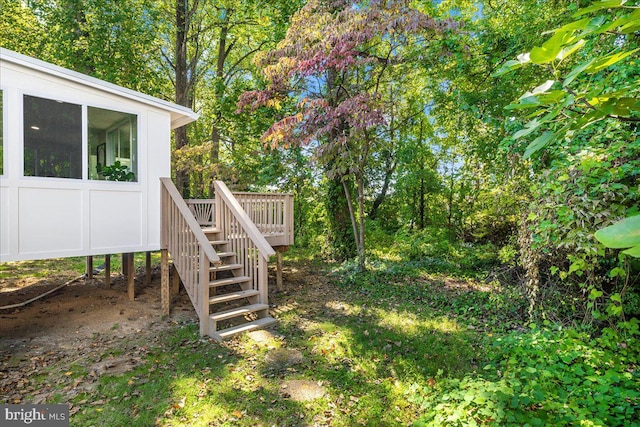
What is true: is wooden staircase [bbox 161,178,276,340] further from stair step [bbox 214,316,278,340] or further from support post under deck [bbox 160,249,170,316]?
support post under deck [bbox 160,249,170,316]

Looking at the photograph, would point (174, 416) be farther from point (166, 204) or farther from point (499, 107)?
point (499, 107)

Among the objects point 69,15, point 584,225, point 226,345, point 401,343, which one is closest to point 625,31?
point 584,225

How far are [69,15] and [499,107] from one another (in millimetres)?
10985

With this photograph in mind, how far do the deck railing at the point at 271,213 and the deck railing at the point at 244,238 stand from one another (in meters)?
0.56

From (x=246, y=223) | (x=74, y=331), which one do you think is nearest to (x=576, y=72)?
(x=246, y=223)

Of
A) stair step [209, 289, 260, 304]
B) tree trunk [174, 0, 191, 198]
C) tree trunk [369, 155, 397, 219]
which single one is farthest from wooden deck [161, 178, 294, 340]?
tree trunk [369, 155, 397, 219]

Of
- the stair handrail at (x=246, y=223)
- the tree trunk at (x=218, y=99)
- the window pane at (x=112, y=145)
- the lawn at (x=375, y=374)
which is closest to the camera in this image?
the lawn at (x=375, y=374)

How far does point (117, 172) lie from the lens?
5328 millimetres

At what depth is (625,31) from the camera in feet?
2.35

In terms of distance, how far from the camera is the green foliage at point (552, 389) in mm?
2639

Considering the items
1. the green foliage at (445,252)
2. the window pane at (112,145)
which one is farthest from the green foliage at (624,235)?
the green foliage at (445,252)

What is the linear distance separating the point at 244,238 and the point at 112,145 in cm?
253

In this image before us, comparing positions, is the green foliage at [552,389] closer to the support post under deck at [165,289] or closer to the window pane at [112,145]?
the support post under deck at [165,289]

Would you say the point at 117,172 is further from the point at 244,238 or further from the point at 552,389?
the point at 552,389
